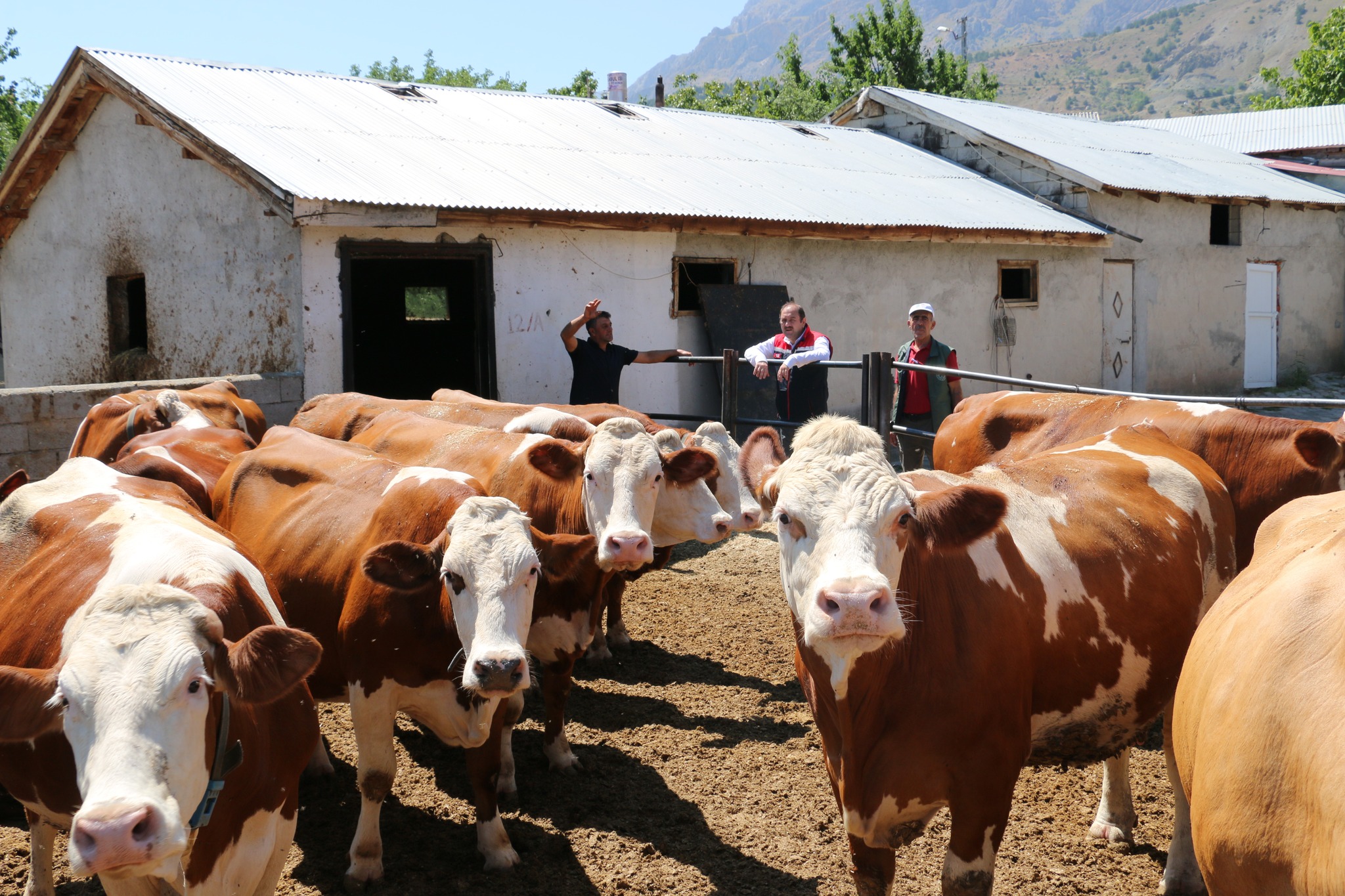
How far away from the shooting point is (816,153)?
16.3 m

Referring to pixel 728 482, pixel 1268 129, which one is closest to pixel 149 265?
pixel 728 482

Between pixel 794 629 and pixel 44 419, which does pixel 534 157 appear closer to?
pixel 44 419

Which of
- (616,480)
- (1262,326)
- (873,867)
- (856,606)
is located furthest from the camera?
(1262,326)

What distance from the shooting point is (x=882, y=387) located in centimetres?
812

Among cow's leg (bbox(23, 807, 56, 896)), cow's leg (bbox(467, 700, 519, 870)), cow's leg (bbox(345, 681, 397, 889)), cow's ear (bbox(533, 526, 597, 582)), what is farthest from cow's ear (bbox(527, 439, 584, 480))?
cow's leg (bbox(23, 807, 56, 896))

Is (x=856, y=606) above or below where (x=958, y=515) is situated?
below

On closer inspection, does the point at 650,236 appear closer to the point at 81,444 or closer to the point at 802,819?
the point at 81,444

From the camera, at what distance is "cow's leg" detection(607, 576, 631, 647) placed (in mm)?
6461

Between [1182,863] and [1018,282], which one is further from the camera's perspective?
[1018,282]

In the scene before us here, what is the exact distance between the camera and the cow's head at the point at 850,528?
8.63 ft

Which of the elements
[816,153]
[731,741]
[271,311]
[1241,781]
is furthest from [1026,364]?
[1241,781]

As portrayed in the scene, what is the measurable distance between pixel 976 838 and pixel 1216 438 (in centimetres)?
270

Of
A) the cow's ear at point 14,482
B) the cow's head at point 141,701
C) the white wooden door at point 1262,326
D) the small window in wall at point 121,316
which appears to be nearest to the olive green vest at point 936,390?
the cow's ear at point 14,482

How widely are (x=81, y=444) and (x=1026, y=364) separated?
12.2 m
